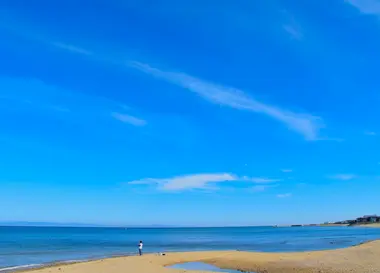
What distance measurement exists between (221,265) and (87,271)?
13.4 metres

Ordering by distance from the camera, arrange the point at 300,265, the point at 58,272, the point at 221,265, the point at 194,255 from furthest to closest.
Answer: the point at 194,255, the point at 221,265, the point at 300,265, the point at 58,272

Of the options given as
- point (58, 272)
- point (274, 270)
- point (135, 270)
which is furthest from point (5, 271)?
point (274, 270)

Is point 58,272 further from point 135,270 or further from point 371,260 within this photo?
point 371,260

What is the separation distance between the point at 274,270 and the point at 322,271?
12.8 ft

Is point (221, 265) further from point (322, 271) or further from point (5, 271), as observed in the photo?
point (5, 271)

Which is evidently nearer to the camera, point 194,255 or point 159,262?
point 159,262

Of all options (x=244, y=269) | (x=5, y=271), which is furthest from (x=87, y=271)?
(x=244, y=269)

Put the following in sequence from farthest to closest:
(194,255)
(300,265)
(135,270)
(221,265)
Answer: (194,255), (221,265), (300,265), (135,270)

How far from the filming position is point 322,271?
29.2m

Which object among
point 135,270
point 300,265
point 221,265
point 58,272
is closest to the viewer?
point 58,272

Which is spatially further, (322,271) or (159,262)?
(159,262)

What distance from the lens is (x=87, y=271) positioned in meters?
29.7

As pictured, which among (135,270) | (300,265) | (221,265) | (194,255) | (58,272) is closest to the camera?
(58,272)

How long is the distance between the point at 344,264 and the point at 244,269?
8160mm
